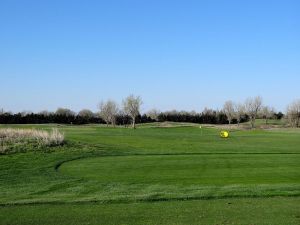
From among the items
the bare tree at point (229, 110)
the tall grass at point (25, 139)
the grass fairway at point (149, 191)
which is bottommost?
the grass fairway at point (149, 191)

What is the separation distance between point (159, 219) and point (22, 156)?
64.5ft

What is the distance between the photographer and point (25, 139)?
3344 cm

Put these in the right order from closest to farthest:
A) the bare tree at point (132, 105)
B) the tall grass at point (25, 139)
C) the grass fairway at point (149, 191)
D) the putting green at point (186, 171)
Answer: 1. the grass fairway at point (149, 191)
2. the putting green at point (186, 171)
3. the tall grass at point (25, 139)
4. the bare tree at point (132, 105)

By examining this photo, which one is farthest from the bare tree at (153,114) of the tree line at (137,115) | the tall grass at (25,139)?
the tall grass at (25,139)

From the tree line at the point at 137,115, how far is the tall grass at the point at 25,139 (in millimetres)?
55256

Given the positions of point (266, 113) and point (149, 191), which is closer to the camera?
point (149, 191)

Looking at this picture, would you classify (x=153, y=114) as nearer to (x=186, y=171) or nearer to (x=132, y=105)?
(x=132, y=105)

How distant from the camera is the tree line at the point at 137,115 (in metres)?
102

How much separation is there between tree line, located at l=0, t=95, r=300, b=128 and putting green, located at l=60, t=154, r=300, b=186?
65489mm

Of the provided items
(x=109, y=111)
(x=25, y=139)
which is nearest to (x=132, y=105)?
(x=109, y=111)

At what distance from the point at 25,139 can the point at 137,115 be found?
77.2 metres

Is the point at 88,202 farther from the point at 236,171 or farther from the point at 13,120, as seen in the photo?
the point at 13,120

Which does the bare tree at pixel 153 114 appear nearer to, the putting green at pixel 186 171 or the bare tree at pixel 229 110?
the bare tree at pixel 229 110

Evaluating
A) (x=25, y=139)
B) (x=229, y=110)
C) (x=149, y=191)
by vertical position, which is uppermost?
(x=229, y=110)
